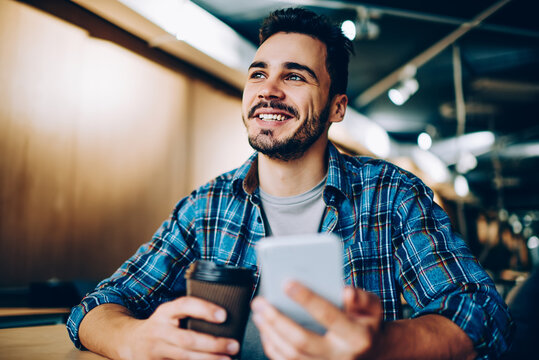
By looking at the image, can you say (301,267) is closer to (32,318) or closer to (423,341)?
(423,341)

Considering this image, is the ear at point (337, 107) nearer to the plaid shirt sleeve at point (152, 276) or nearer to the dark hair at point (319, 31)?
the dark hair at point (319, 31)

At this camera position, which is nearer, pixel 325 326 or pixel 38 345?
pixel 325 326

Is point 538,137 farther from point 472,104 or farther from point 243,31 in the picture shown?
point 243,31

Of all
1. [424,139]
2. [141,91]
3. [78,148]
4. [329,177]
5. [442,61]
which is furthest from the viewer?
[424,139]

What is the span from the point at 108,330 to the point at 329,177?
782 millimetres

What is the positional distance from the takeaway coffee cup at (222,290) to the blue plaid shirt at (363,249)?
444 millimetres

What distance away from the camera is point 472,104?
5973 millimetres

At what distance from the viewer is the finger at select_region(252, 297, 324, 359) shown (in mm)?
515

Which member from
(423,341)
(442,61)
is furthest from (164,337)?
(442,61)

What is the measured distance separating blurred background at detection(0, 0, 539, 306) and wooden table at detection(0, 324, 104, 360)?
2.61 feet

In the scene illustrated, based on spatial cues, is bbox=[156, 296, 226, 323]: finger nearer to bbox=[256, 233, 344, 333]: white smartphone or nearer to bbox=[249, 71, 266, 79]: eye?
bbox=[256, 233, 344, 333]: white smartphone

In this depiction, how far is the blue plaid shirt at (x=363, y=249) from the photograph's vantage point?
3.02 ft

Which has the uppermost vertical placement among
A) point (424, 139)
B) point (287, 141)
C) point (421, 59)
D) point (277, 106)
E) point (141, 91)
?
point (421, 59)

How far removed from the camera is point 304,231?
1340 mm
